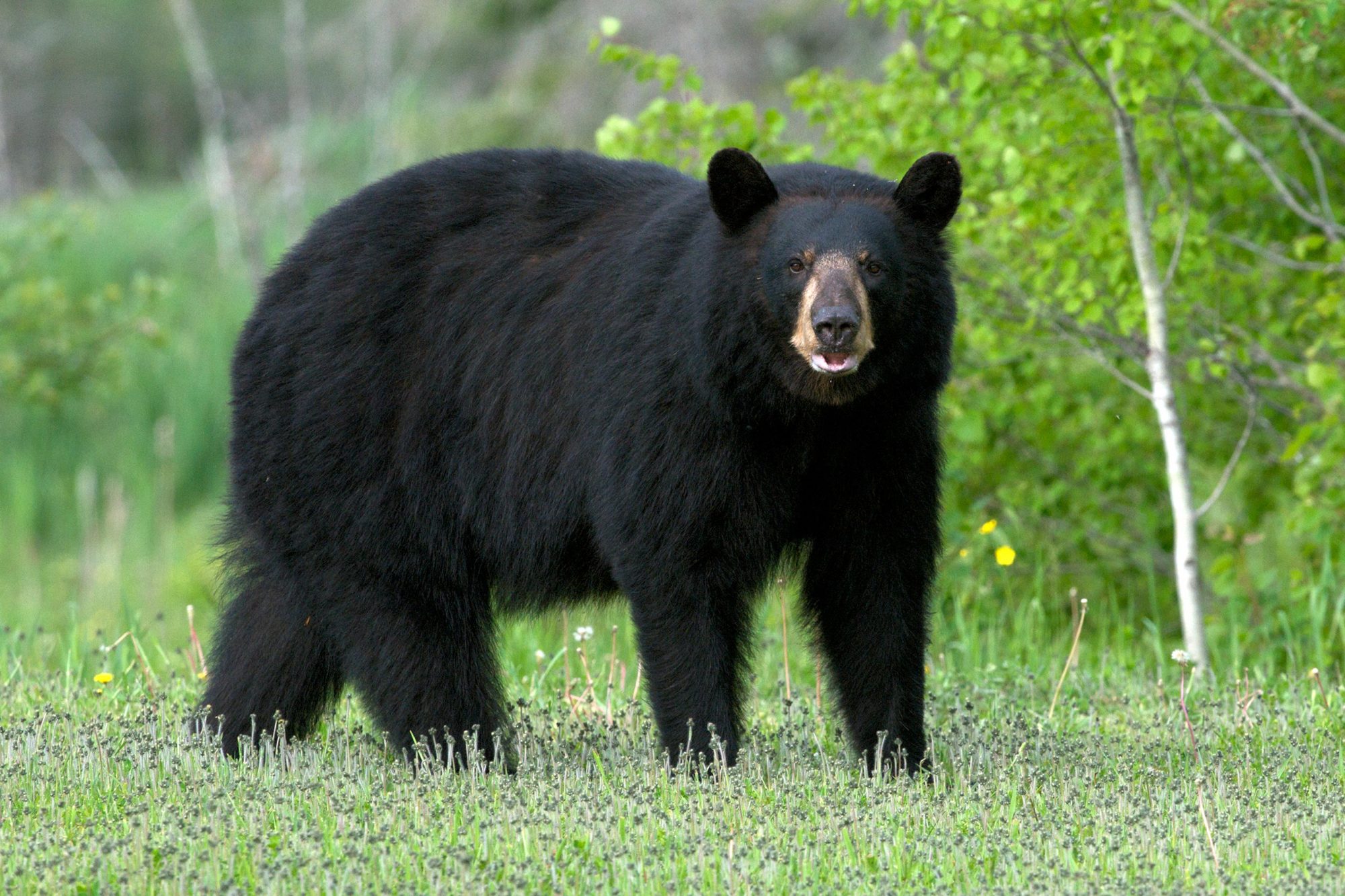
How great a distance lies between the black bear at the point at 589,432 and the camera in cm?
419

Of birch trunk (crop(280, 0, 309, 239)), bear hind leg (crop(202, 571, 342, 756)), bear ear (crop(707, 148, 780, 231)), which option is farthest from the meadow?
bear ear (crop(707, 148, 780, 231))

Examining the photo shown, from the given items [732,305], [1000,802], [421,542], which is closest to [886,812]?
[1000,802]

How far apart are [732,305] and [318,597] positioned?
1632 mm

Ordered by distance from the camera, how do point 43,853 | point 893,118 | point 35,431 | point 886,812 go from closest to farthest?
point 43,853, point 886,812, point 893,118, point 35,431

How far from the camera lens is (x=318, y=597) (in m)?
4.96

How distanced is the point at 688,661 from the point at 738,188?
1.19 metres

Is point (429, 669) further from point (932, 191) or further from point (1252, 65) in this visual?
point (1252, 65)

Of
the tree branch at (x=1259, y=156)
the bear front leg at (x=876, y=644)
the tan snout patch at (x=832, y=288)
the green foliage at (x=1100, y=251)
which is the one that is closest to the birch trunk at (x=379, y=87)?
the green foliage at (x=1100, y=251)

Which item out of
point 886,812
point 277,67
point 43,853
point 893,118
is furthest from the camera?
point 277,67

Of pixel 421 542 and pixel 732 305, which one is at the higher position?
pixel 732 305

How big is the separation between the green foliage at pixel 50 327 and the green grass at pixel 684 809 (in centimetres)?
445

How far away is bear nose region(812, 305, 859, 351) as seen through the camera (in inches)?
155

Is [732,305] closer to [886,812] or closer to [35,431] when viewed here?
[886,812]

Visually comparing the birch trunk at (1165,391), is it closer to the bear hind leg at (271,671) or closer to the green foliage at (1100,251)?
the green foliage at (1100,251)
